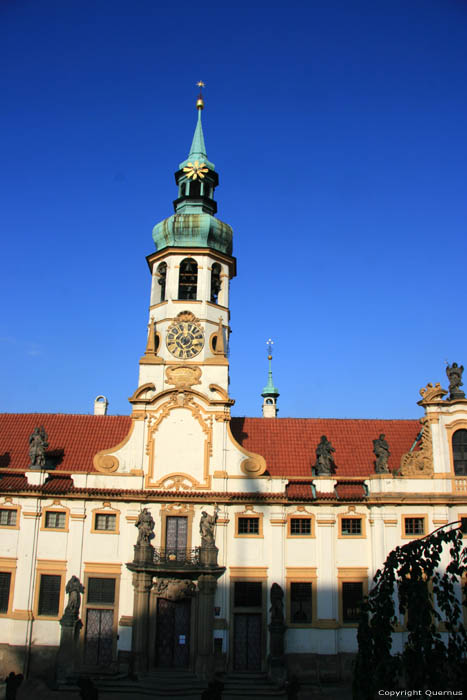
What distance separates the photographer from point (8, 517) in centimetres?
3198

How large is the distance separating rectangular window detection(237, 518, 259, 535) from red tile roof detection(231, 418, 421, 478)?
3.21m

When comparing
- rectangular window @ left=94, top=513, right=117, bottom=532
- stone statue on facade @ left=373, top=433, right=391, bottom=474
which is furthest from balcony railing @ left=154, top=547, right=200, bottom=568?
stone statue on facade @ left=373, top=433, right=391, bottom=474

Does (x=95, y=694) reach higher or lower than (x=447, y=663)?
lower

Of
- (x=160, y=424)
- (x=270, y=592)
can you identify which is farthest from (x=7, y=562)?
(x=270, y=592)

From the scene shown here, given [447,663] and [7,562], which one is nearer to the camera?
[447,663]

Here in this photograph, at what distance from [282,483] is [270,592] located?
5324 mm

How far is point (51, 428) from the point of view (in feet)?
121

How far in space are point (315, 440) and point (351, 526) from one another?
243 inches

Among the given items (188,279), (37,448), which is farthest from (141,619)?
(188,279)

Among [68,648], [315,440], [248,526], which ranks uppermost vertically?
[315,440]

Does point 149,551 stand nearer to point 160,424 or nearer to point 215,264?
point 160,424

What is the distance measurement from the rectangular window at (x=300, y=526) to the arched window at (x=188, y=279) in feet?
46.2

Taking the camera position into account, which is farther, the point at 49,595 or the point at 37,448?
the point at 37,448

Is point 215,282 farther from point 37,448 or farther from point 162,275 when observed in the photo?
point 37,448
